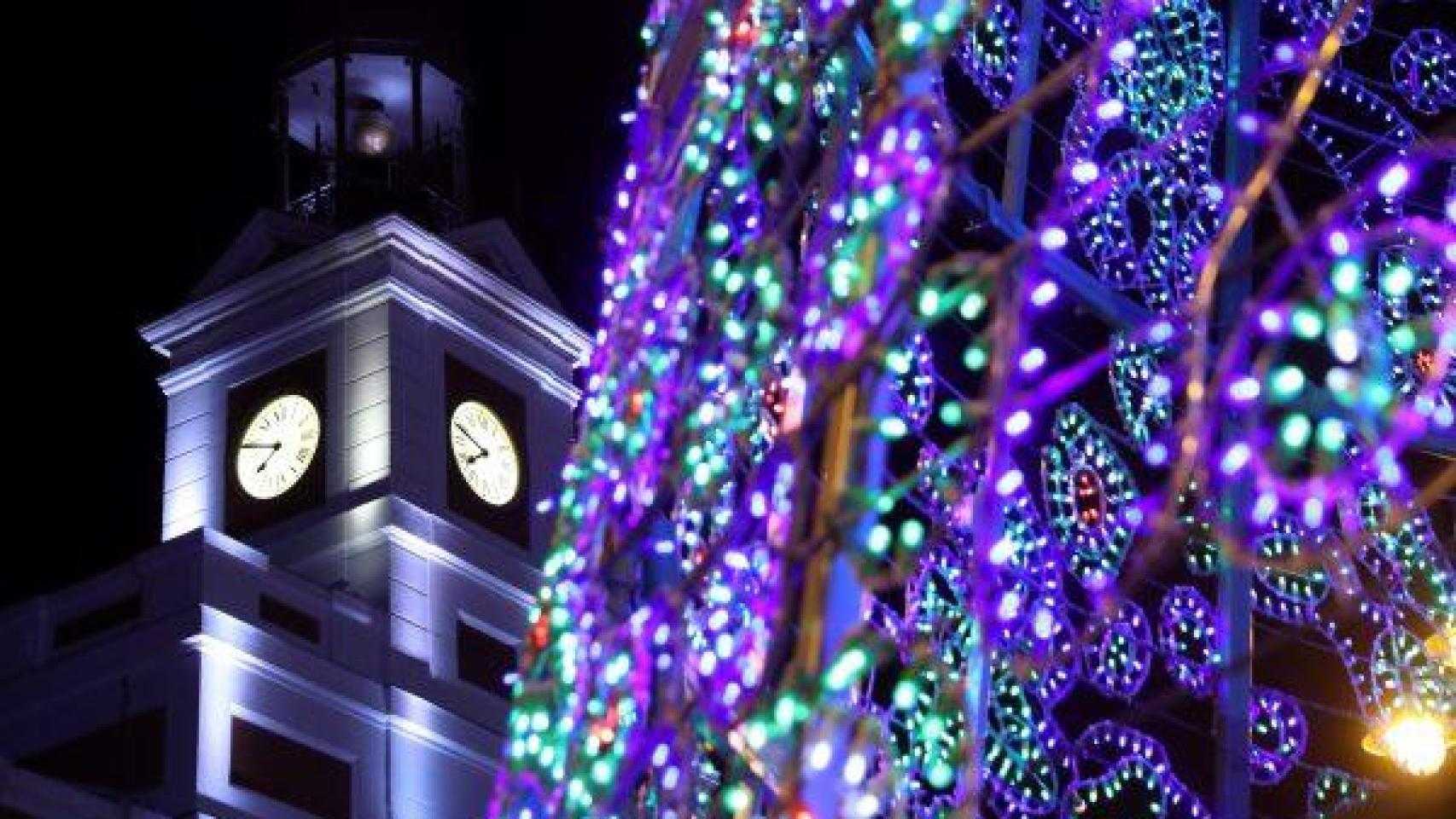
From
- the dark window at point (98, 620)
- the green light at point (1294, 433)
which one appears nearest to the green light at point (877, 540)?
the green light at point (1294, 433)

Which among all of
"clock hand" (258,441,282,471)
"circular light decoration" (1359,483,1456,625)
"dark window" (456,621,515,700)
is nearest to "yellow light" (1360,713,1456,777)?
"circular light decoration" (1359,483,1456,625)

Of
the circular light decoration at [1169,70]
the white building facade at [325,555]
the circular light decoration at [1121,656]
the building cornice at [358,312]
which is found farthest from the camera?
the building cornice at [358,312]

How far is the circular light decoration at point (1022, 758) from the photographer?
51.2 ft

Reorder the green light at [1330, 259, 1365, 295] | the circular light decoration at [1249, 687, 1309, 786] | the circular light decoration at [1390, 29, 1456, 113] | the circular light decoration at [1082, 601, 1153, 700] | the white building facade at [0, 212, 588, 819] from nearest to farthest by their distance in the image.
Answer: the green light at [1330, 259, 1365, 295] < the circular light decoration at [1082, 601, 1153, 700] < the circular light decoration at [1249, 687, 1309, 786] < the circular light decoration at [1390, 29, 1456, 113] < the white building facade at [0, 212, 588, 819]

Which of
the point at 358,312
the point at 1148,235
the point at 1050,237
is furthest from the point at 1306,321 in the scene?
the point at 358,312

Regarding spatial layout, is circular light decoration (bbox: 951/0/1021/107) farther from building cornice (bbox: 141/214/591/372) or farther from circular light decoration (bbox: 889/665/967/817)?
building cornice (bbox: 141/214/591/372)

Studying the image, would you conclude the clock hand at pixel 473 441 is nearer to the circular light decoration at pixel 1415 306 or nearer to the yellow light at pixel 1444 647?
the circular light decoration at pixel 1415 306

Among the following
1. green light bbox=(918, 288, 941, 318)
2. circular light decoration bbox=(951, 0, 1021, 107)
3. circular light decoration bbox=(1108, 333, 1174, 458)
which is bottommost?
green light bbox=(918, 288, 941, 318)

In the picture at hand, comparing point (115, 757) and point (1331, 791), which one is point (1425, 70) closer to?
point (1331, 791)

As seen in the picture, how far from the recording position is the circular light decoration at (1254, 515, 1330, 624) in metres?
17.0

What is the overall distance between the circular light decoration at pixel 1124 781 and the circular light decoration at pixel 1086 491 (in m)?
0.85

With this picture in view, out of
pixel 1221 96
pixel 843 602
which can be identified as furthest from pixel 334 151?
pixel 843 602

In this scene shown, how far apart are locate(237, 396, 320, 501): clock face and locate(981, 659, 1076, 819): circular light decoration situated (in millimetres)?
21077

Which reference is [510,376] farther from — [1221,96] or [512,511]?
[1221,96]
